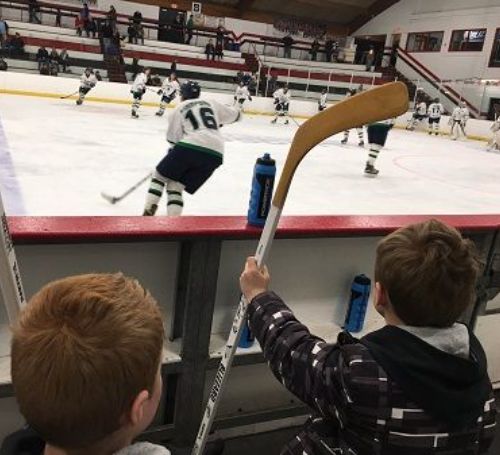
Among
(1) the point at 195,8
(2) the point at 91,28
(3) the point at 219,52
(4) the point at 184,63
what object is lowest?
(4) the point at 184,63

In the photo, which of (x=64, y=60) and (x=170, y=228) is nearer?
(x=170, y=228)

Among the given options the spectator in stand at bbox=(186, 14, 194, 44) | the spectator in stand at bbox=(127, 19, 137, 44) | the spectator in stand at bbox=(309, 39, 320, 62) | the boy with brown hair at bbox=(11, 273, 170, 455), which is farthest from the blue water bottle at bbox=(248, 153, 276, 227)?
the spectator in stand at bbox=(309, 39, 320, 62)

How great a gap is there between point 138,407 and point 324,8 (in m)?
23.8

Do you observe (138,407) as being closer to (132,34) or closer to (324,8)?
(132,34)

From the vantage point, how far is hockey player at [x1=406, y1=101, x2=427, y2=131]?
14508mm

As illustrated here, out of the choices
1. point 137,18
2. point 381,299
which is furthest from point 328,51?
point 381,299

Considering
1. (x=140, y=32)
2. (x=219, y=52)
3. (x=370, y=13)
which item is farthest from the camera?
(x=370, y=13)

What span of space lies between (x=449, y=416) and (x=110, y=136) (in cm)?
649

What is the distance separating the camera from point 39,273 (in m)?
1.33

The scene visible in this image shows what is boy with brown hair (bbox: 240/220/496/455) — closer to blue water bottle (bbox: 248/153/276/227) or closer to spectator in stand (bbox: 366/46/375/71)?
blue water bottle (bbox: 248/153/276/227)

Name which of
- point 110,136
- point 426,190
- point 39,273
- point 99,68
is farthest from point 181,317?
point 99,68

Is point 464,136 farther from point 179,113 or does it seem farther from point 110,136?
point 179,113

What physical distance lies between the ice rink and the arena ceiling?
13600 mm

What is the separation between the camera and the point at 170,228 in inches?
53.9
